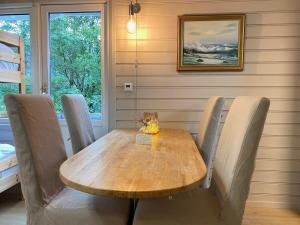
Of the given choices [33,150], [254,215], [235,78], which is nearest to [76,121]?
[33,150]

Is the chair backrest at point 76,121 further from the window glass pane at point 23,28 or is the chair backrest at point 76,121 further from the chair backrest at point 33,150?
the window glass pane at point 23,28

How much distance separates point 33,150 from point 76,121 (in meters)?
0.86

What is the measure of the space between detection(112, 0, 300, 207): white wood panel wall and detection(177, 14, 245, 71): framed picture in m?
0.07

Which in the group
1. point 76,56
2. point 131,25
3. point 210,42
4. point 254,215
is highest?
point 131,25

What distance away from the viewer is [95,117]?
3.00m

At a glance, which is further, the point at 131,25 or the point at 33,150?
the point at 131,25

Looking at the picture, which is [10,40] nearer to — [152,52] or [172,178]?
[152,52]

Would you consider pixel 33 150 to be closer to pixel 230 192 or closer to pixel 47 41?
pixel 230 192

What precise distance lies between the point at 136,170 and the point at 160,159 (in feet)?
0.78

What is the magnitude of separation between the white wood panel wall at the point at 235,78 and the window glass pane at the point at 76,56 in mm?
279

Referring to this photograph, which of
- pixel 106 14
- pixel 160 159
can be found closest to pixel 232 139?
pixel 160 159

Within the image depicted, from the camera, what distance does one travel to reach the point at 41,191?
4.65 feet

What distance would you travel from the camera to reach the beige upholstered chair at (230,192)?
3.99ft

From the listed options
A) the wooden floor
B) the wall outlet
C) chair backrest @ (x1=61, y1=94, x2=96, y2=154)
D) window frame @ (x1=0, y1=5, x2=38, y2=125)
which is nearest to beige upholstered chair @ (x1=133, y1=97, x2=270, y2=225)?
chair backrest @ (x1=61, y1=94, x2=96, y2=154)
